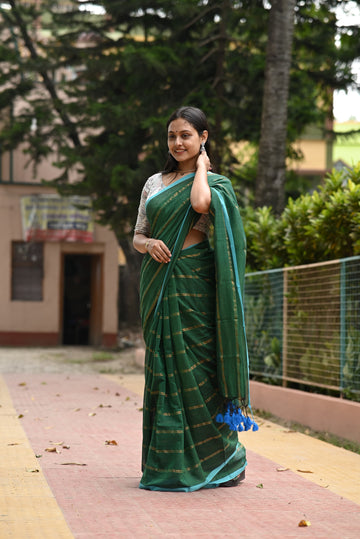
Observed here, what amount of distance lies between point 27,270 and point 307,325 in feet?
45.4

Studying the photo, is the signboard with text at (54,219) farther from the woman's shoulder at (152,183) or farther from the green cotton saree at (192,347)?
the green cotton saree at (192,347)

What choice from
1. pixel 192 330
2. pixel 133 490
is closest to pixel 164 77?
pixel 192 330

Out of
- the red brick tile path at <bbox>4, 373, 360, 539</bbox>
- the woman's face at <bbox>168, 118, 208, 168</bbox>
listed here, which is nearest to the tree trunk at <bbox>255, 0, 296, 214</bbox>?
the red brick tile path at <bbox>4, 373, 360, 539</bbox>

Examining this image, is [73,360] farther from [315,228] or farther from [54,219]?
[315,228]

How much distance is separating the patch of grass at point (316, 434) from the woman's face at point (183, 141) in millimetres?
2970

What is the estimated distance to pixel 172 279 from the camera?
499 cm

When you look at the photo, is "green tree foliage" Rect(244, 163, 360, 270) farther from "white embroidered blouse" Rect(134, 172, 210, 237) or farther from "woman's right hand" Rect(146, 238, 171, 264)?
"woman's right hand" Rect(146, 238, 171, 264)

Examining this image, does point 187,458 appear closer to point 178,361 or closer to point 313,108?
point 178,361

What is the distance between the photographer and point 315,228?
8.46m

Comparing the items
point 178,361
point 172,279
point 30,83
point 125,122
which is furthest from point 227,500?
point 30,83

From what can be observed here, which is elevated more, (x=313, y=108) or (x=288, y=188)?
(x=313, y=108)

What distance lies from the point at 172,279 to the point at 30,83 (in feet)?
50.0

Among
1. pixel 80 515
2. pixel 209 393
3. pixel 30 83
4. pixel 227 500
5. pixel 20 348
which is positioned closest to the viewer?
pixel 80 515

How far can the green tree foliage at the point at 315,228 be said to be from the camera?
794cm
